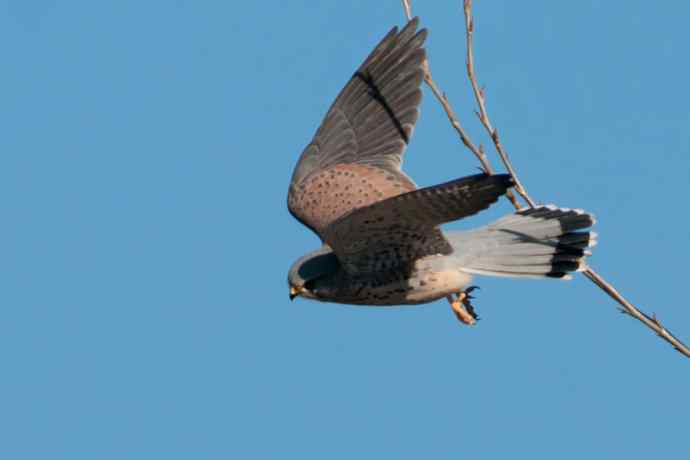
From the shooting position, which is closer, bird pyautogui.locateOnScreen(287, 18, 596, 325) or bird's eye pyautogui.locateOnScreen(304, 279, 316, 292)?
bird pyautogui.locateOnScreen(287, 18, 596, 325)

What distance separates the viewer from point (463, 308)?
209 inches

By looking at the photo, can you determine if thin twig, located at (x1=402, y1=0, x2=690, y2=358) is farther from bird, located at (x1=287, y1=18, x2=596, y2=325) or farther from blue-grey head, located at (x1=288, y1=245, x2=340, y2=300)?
blue-grey head, located at (x1=288, y1=245, x2=340, y2=300)

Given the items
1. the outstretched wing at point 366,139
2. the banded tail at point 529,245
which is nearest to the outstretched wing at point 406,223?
the banded tail at point 529,245

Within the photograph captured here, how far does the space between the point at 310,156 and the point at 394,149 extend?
1.48 ft

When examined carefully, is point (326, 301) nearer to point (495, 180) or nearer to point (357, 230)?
point (357, 230)

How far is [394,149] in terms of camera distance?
540cm

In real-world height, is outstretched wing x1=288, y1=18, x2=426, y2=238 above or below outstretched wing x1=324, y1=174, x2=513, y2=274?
above

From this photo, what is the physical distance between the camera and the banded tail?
4605mm

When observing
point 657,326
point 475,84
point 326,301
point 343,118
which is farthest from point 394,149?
point 657,326

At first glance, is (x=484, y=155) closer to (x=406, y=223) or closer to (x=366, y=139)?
(x=406, y=223)

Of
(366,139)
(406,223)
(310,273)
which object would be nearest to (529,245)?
(406,223)

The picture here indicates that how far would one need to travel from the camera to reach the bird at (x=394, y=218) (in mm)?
4211

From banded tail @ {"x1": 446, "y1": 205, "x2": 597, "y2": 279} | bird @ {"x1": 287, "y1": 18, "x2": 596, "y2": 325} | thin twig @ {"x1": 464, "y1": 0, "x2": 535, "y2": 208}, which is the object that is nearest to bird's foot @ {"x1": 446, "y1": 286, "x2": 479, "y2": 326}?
bird @ {"x1": 287, "y1": 18, "x2": 596, "y2": 325}

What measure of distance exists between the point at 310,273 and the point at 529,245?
933 mm
